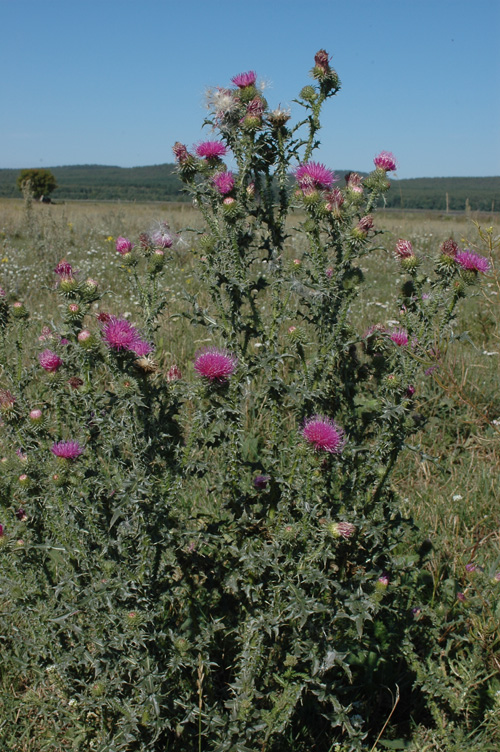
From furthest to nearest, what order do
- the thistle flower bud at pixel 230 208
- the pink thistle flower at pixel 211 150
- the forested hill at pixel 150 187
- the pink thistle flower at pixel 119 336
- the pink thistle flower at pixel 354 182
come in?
the forested hill at pixel 150 187
the pink thistle flower at pixel 211 150
the pink thistle flower at pixel 354 182
the thistle flower bud at pixel 230 208
the pink thistle flower at pixel 119 336

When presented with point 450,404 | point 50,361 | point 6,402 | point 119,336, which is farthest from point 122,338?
point 450,404

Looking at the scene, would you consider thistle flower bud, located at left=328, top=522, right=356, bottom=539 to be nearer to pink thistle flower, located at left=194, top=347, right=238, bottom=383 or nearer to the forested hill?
pink thistle flower, located at left=194, top=347, right=238, bottom=383

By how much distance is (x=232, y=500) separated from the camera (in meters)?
2.12

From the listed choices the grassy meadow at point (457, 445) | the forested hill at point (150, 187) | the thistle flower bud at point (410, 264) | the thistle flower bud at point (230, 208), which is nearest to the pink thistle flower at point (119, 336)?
the grassy meadow at point (457, 445)

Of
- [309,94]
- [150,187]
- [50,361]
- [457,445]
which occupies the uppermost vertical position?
[150,187]

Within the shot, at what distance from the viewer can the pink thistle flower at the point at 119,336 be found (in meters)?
1.84

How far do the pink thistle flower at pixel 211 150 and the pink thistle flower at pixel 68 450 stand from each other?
4.20 feet

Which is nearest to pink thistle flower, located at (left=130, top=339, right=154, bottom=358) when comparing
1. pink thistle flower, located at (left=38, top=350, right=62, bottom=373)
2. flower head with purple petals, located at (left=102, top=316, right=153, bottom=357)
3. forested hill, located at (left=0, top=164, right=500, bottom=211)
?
flower head with purple petals, located at (left=102, top=316, right=153, bottom=357)

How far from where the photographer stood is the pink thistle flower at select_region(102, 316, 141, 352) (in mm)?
1839

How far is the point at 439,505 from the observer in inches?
126

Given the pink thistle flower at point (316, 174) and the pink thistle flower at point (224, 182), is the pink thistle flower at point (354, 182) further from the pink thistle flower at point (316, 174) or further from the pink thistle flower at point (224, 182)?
the pink thistle flower at point (224, 182)

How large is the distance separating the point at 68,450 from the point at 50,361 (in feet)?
1.15

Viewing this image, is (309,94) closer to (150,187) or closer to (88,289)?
(88,289)

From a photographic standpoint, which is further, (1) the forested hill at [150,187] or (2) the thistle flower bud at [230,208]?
(1) the forested hill at [150,187]
